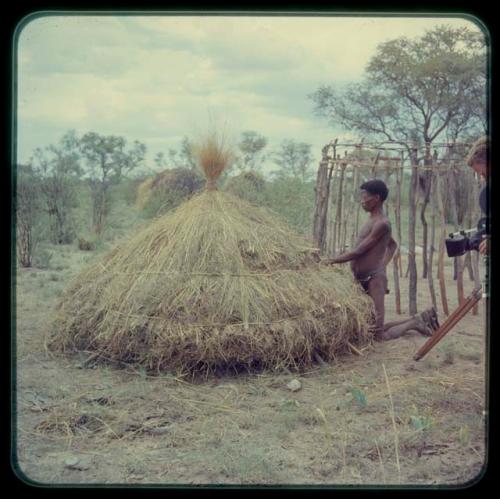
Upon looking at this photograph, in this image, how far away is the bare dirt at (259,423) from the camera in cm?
293

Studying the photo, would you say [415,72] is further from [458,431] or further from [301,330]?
[458,431]

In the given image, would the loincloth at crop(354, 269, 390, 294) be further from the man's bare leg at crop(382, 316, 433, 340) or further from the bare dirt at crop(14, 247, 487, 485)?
the bare dirt at crop(14, 247, 487, 485)

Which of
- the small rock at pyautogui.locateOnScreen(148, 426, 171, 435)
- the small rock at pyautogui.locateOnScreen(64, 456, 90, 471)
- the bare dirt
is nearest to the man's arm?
the bare dirt

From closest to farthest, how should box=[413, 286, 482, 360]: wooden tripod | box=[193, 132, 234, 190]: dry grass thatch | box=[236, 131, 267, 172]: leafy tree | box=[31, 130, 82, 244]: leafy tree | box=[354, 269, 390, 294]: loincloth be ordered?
1. box=[413, 286, 482, 360]: wooden tripod
2. box=[193, 132, 234, 190]: dry grass thatch
3. box=[354, 269, 390, 294]: loincloth
4. box=[31, 130, 82, 244]: leafy tree
5. box=[236, 131, 267, 172]: leafy tree

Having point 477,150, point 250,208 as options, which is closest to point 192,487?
point 477,150

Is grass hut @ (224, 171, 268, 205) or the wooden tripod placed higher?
grass hut @ (224, 171, 268, 205)

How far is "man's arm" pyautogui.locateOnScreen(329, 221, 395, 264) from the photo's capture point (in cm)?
495

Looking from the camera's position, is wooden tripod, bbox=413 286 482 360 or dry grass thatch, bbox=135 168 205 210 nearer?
wooden tripod, bbox=413 286 482 360

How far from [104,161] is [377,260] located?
7.53 m

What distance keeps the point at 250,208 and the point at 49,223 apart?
530cm

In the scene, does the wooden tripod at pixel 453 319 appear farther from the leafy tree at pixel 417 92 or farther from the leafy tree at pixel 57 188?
the leafy tree at pixel 417 92

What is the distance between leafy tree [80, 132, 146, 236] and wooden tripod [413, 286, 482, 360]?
727cm

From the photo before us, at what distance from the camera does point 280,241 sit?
4754 millimetres

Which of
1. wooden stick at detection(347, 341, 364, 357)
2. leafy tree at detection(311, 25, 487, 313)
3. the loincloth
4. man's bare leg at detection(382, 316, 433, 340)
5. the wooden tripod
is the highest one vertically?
leafy tree at detection(311, 25, 487, 313)
